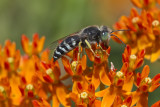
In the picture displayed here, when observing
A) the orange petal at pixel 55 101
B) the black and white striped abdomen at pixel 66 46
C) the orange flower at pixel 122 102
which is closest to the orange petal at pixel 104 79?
the orange flower at pixel 122 102

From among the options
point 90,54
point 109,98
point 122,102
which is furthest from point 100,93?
point 90,54

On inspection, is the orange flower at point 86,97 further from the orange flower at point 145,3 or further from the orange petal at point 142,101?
the orange flower at point 145,3

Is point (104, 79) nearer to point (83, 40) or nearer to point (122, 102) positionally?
point (122, 102)

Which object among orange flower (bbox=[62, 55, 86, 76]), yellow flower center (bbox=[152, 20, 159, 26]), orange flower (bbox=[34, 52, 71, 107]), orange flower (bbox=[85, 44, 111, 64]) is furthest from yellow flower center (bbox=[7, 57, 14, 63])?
yellow flower center (bbox=[152, 20, 159, 26])

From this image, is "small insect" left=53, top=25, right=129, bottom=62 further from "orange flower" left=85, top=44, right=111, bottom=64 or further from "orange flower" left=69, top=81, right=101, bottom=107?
"orange flower" left=69, top=81, right=101, bottom=107

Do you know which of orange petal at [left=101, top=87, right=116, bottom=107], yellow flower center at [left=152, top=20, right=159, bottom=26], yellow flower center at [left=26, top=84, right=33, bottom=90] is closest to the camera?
orange petal at [left=101, top=87, right=116, bottom=107]
